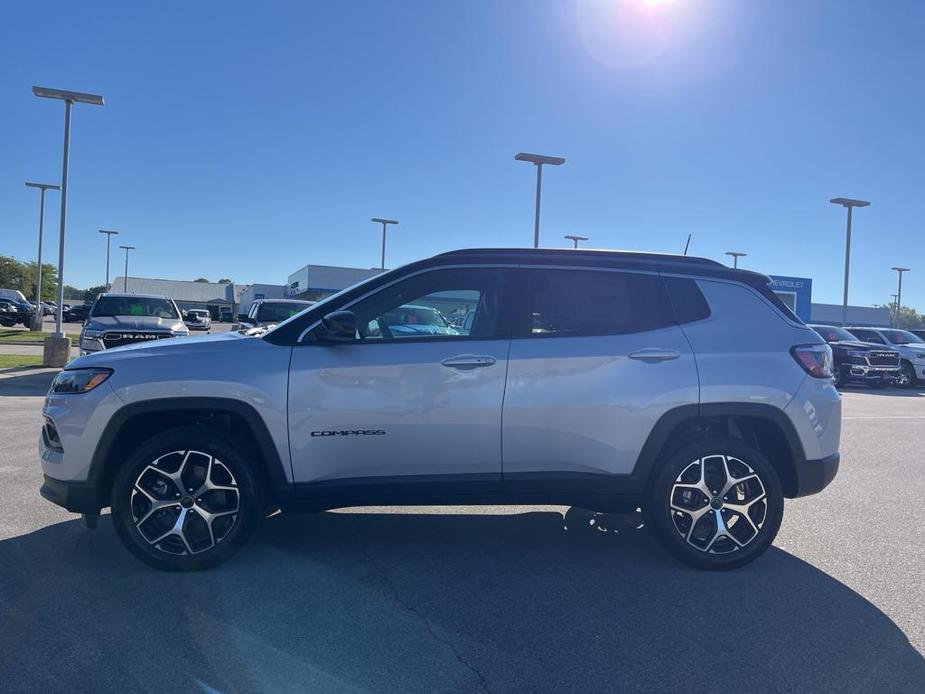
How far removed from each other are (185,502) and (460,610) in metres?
1.70

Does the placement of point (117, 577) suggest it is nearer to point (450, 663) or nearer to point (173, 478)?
point (173, 478)

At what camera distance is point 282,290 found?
69.2 metres

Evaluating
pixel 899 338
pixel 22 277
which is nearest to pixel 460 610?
→ pixel 899 338

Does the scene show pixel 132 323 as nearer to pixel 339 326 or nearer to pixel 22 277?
pixel 339 326

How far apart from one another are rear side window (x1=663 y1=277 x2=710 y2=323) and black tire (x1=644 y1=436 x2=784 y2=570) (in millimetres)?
765

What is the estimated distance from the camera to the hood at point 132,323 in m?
12.5

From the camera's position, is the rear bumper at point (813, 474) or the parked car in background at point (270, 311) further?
the parked car in background at point (270, 311)

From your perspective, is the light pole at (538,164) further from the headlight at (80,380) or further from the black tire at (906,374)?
the headlight at (80,380)

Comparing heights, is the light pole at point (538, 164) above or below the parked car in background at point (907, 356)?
above

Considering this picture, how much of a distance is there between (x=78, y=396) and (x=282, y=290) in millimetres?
67274

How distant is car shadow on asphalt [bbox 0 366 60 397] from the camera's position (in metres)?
12.3

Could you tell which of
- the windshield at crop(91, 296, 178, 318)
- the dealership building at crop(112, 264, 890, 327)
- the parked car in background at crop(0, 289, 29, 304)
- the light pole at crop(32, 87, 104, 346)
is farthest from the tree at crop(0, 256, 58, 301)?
the windshield at crop(91, 296, 178, 318)

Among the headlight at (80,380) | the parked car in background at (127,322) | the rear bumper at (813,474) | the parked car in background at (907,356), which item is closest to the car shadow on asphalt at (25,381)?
the parked car in background at (127,322)

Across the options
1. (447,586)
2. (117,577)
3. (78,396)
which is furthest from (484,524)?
(78,396)
